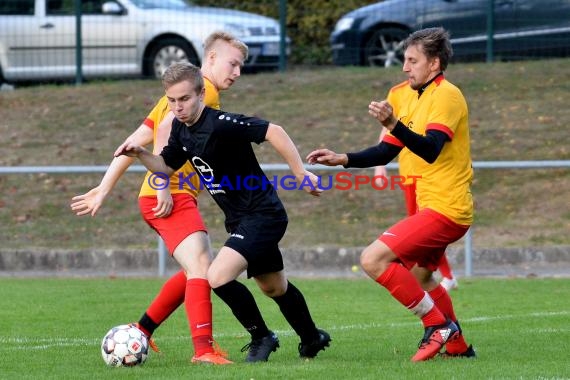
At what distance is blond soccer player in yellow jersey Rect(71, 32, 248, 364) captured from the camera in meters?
7.74

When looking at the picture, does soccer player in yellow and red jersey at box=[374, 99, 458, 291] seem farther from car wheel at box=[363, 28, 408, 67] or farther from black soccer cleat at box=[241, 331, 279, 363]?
car wheel at box=[363, 28, 408, 67]

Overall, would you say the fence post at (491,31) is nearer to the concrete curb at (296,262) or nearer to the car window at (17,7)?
the concrete curb at (296,262)

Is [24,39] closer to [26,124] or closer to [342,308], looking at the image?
[26,124]

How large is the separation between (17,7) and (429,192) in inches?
577

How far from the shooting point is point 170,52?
A: 20.8 meters

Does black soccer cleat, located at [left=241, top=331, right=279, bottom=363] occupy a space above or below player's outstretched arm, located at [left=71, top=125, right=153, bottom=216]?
below

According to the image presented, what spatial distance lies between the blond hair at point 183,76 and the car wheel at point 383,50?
1340cm

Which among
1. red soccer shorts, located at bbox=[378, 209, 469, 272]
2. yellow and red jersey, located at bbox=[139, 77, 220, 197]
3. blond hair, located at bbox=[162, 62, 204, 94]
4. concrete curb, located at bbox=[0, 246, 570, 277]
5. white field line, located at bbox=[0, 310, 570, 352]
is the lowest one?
concrete curb, located at bbox=[0, 246, 570, 277]

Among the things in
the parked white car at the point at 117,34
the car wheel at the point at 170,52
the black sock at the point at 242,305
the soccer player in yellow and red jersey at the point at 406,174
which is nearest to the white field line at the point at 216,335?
the soccer player in yellow and red jersey at the point at 406,174

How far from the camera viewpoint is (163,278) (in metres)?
14.2

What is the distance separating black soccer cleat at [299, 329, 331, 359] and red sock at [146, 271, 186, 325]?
0.87m

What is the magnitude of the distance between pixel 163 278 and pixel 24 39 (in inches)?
310

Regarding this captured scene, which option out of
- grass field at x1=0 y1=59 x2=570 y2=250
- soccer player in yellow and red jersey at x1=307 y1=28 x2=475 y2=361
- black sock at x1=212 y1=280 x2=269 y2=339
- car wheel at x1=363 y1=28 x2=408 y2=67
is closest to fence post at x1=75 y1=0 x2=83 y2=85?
grass field at x1=0 y1=59 x2=570 y2=250

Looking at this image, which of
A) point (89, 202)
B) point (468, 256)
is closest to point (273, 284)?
point (89, 202)
